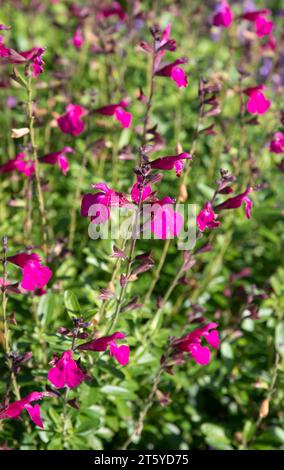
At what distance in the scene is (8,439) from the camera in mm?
2559

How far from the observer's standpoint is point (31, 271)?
2166 millimetres

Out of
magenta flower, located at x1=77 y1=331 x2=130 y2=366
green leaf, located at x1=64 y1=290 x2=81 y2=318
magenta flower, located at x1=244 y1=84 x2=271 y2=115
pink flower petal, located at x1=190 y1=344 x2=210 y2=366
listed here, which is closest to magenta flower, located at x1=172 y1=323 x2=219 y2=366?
pink flower petal, located at x1=190 y1=344 x2=210 y2=366

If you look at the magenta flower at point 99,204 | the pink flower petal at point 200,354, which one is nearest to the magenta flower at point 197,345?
the pink flower petal at point 200,354

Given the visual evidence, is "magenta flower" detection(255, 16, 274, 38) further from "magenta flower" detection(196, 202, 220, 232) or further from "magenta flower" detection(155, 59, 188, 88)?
"magenta flower" detection(196, 202, 220, 232)

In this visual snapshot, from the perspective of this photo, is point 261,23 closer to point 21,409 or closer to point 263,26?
point 263,26

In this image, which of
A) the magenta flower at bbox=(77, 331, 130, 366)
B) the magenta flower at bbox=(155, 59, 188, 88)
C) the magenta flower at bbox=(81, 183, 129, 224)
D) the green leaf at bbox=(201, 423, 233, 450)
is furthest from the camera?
the green leaf at bbox=(201, 423, 233, 450)

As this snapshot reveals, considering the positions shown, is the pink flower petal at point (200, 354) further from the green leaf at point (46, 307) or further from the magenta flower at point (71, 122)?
the magenta flower at point (71, 122)

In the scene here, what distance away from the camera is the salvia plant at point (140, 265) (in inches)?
82.4

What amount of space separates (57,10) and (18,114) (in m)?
1.96

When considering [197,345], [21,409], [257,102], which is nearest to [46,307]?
[21,409]

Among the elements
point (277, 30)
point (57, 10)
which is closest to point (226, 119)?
point (57, 10)

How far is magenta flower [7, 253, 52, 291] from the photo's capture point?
7.09 feet

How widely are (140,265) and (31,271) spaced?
45 cm

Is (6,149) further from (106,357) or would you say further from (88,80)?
(106,357)
